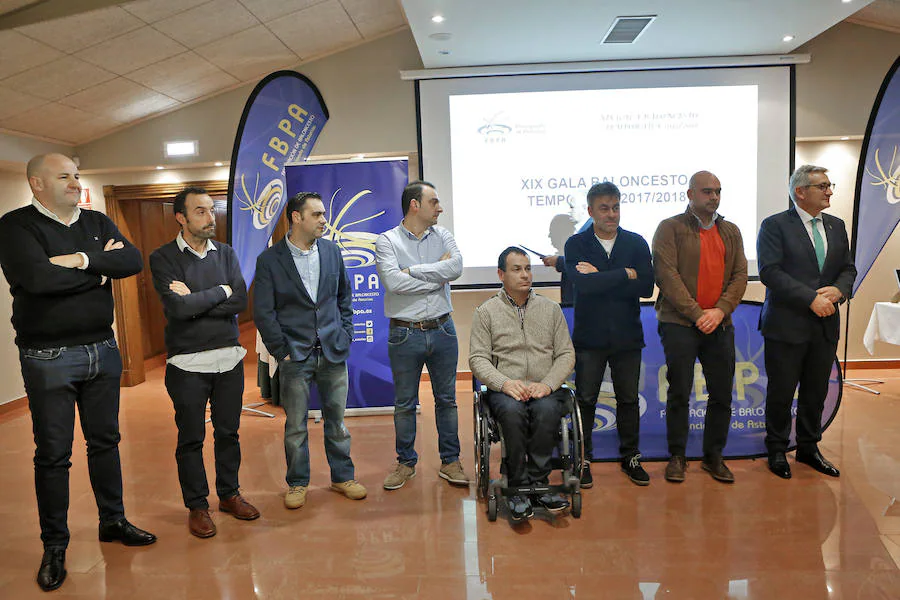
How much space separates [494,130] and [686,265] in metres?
2.82

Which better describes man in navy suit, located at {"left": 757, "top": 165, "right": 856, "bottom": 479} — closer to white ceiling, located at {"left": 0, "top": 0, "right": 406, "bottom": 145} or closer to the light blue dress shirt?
the light blue dress shirt

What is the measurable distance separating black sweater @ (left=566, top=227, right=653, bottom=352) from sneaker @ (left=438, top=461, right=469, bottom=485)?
3.07ft

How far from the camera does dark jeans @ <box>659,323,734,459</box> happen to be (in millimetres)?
3270

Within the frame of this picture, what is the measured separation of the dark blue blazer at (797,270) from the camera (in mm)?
3258

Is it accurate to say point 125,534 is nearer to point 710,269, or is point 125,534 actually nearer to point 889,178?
point 710,269

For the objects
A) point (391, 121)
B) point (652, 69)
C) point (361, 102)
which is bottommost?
point (391, 121)

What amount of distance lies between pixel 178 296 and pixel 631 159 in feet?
13.7

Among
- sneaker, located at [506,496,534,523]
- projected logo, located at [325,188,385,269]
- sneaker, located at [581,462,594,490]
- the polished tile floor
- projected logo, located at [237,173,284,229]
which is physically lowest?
the polished tile floor

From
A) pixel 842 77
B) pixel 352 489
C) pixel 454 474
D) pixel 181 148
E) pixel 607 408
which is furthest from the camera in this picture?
pixel 181 148

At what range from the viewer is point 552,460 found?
9.81 feet

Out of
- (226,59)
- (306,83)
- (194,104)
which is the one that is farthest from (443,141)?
(194,104)

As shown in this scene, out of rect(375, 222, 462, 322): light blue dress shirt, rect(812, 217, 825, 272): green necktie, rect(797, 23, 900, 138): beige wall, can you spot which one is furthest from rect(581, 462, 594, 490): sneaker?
rect(797, 23, 900, 138): beige wall

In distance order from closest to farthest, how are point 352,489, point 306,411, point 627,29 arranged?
point 306,411 < point 352,489 < point 627,29

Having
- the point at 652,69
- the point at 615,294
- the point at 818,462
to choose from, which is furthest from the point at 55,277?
the point at 652,69
